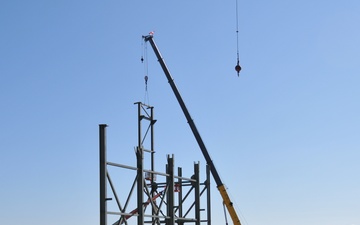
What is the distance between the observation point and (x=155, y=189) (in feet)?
93.5

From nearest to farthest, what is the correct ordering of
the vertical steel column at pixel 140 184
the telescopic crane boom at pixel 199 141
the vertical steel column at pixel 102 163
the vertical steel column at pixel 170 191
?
the vertical steel column at pixel 102 163 < the vertical steel column at pixel 140 184 < the vertical steel column at pixel 170 191 < the telescopic crane boom at pixel 199 141

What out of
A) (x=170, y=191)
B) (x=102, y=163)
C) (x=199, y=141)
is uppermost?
(x=199, y=141)

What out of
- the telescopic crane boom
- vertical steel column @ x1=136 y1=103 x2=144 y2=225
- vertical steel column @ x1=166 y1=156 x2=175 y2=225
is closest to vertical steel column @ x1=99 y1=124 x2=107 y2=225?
vertical steel column @ x1=136 y1=103 x2=144 y2=225

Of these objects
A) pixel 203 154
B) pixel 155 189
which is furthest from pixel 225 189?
pixel 155 189

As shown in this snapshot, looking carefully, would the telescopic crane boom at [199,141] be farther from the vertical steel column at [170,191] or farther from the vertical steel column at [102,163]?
the vertical steel column at [102,163]

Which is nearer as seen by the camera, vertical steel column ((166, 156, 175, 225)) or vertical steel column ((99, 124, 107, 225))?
vertical steel column ((99, 124, 107, 225))

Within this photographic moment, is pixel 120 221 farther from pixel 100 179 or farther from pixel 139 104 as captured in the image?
pixel 139 104

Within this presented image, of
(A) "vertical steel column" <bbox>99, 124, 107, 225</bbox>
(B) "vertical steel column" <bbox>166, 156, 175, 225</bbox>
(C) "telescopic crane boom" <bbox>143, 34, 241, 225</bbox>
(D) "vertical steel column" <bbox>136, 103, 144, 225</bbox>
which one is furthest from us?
(C) "telescopic crane boom" <bbox>143, 34, 241, 225</bbox>

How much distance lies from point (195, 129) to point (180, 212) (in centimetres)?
880

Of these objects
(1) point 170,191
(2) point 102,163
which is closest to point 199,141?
(1) point 170,191

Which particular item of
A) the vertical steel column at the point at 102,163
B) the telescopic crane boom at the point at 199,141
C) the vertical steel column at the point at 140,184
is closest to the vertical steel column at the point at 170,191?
the vertical steel column at the point at 140,184

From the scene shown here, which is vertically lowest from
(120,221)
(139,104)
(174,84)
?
(120,221)

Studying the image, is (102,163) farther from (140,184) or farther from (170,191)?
(170,191)

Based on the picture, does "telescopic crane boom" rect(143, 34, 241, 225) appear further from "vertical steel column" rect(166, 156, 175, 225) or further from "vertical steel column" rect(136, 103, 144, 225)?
"vertical steel column" rect(136, 103, 144, 225)
